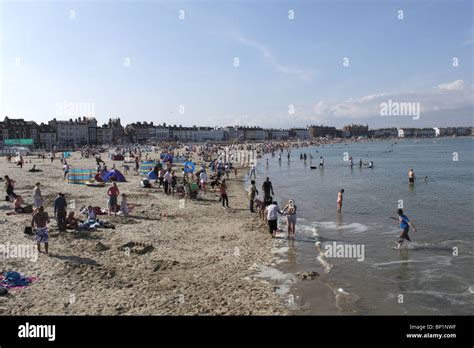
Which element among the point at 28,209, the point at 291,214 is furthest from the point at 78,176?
the point at 291,214

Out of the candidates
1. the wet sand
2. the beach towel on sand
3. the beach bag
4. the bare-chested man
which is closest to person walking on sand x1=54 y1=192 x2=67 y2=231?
the wet sand

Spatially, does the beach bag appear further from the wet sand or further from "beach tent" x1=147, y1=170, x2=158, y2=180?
"beach tent" x1=147, y1=170, x2=158, y2=180

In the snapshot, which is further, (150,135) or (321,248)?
(150,135)

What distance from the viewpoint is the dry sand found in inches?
308

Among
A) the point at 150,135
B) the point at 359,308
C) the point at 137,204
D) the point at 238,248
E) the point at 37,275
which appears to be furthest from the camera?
the point at 150,135

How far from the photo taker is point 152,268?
1007 centimetres

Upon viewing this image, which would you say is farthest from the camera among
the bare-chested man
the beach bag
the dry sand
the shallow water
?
the beach bag

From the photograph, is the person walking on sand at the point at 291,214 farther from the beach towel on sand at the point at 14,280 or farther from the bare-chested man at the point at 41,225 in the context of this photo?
the beach towel on sand at the point at 14,280

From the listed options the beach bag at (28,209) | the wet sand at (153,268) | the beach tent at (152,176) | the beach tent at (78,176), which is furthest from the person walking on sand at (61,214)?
the beach tent at (152,176)

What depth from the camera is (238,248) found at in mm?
12336

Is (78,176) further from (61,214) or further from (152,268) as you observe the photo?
(152,268)

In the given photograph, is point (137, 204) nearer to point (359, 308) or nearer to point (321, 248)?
point (321, 248)

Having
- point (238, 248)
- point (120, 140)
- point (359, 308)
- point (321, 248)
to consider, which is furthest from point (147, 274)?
point (120, 140)

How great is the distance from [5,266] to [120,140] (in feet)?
399
